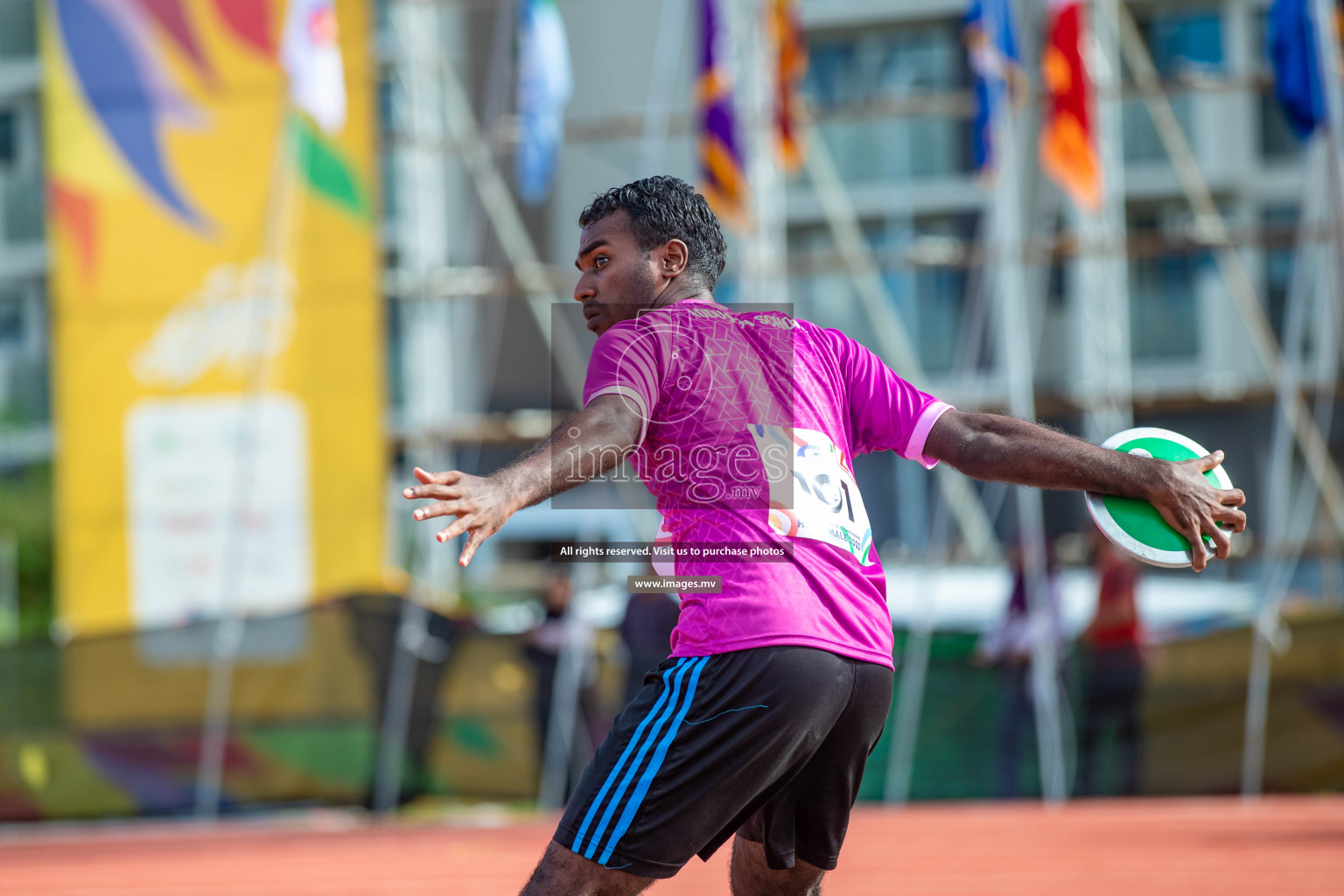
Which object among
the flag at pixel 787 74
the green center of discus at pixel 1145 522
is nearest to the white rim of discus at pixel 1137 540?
the green center of discus at pixel 1145 522

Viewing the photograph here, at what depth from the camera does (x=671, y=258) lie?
9.25 feet

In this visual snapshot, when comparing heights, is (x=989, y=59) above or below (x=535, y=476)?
above

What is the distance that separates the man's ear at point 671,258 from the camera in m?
2.82

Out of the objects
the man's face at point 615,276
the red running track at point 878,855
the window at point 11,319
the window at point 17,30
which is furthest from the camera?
the window at point 11,319

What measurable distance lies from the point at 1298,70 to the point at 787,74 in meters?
4.00

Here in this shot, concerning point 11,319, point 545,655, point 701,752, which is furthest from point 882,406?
point 11,319

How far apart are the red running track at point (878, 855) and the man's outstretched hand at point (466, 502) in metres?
4.26

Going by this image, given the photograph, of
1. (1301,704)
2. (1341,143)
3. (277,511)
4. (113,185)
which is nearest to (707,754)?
(1301,704)

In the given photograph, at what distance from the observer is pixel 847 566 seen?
108 inches

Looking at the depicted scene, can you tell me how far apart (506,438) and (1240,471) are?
11.8 m

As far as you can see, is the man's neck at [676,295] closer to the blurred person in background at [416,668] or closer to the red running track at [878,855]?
the red running track at [878,855]

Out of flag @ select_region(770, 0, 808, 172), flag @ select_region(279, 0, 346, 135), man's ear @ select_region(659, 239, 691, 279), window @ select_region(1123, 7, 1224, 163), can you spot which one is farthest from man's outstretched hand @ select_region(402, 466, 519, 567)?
window @ select_region(1123, 7, 1224, 163)

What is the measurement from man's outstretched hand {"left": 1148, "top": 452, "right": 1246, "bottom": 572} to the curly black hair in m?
0.89

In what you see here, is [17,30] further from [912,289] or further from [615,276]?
[615,276]
